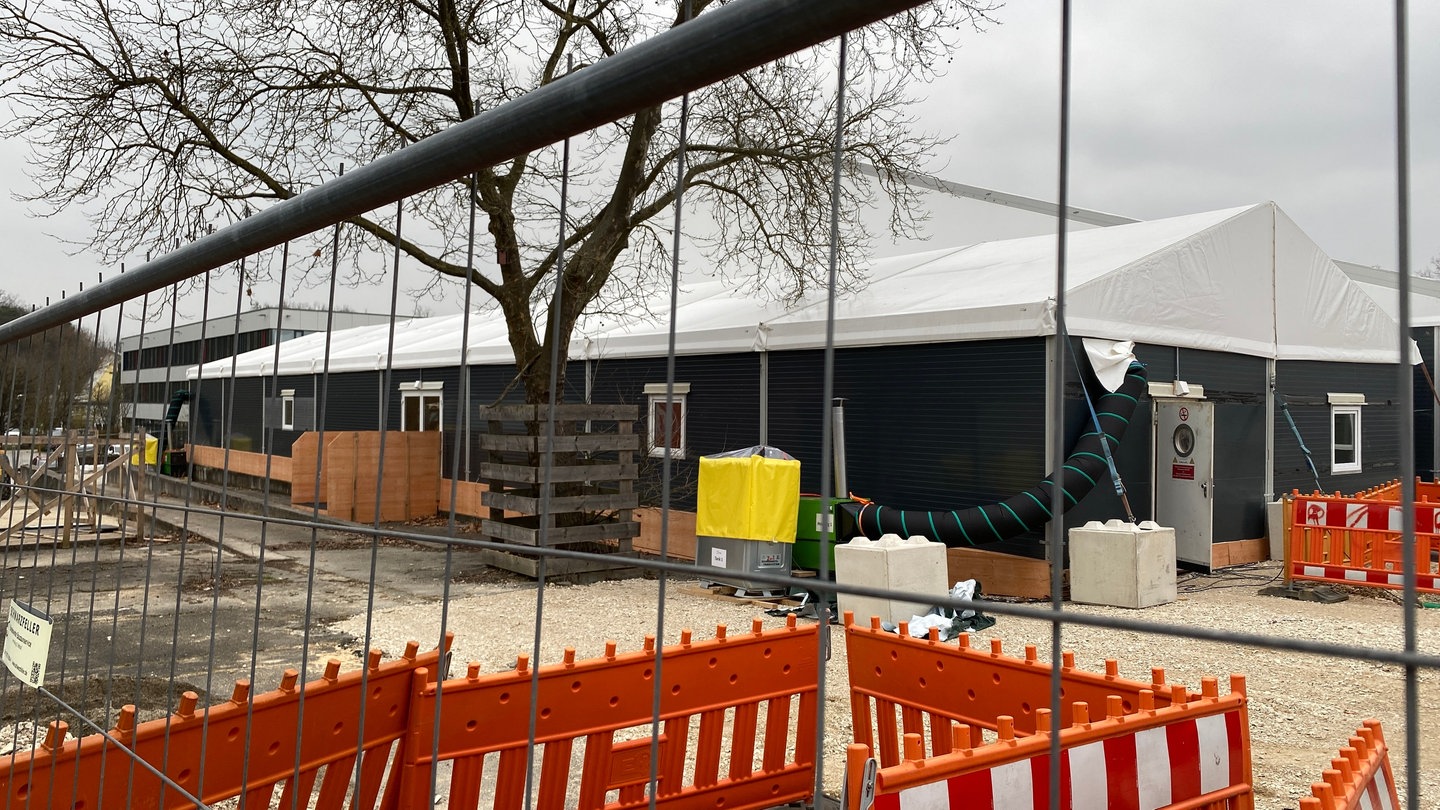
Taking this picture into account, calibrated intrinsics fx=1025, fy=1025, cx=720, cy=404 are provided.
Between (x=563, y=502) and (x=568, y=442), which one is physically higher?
(x=568, y=442)

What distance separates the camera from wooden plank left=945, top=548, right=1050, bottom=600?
35.3 ft

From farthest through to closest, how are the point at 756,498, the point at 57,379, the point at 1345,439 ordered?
1. the point at 1345,439
2. the point at 756,498
3. the point at 57,379

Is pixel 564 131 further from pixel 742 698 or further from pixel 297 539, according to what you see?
pixel 297 539

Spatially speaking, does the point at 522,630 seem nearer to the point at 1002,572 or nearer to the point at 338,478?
the point at 1002,572

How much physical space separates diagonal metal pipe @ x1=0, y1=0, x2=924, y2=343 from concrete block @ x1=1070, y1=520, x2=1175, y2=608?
9288mm

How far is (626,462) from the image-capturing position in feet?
38.4

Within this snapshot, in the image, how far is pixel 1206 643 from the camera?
830 centimetres

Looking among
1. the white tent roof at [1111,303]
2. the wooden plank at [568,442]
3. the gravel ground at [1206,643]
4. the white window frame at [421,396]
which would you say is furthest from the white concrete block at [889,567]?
the white window frame at [421,396]

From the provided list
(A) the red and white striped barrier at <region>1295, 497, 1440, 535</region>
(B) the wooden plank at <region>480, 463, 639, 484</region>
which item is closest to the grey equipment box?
(B) the wooden plank at <region>480, 463, 639, 484</region>

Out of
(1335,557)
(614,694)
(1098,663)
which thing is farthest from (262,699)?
(1335,557)

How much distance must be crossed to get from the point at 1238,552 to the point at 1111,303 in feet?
13.6

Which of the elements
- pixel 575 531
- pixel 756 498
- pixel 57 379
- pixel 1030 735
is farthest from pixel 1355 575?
pixel 57 379

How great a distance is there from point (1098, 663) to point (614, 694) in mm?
5030

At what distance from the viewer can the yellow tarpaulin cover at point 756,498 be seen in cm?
1014
